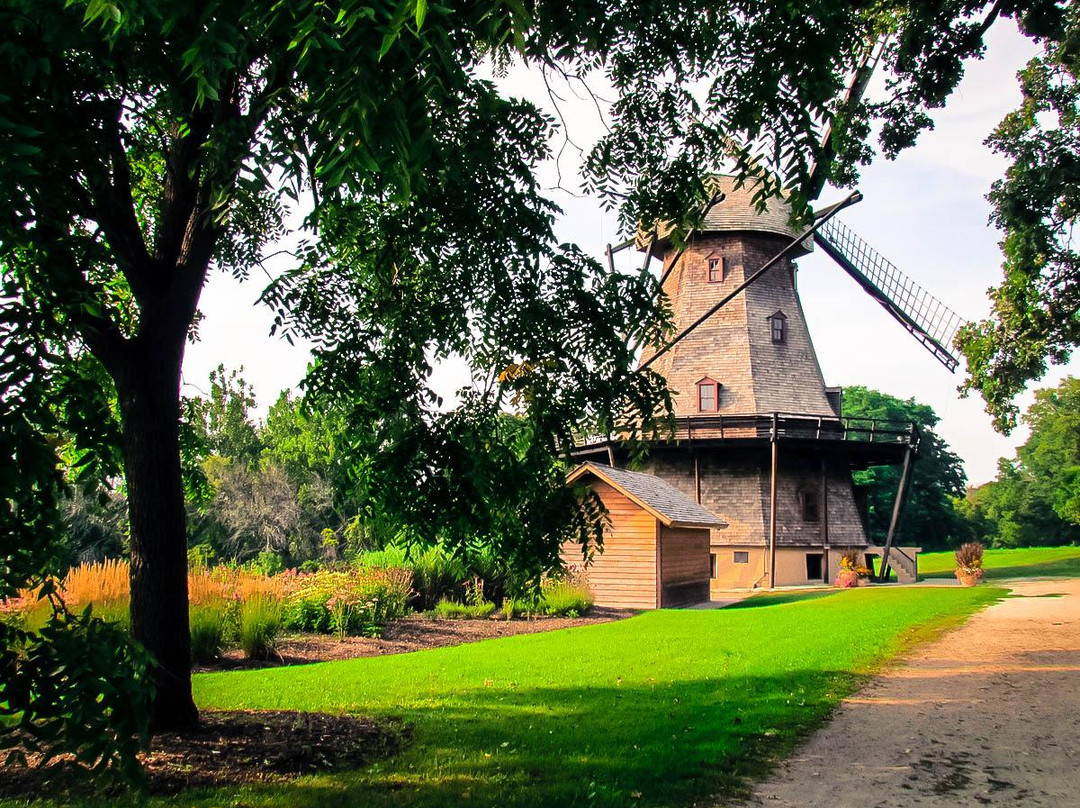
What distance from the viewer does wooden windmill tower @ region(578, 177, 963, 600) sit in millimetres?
33719

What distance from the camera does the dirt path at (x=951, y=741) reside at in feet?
19.1

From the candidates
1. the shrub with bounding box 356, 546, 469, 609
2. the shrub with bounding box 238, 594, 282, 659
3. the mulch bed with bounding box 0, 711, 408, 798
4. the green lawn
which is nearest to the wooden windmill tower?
the green lawn

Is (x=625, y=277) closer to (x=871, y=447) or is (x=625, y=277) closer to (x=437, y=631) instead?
(x=437, y=631)

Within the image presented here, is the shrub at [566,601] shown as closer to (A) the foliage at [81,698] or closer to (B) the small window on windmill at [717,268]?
(A) the foliage at [81,698]

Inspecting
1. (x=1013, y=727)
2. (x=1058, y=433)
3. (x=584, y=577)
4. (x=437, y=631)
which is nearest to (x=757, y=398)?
(x=584, y=577)

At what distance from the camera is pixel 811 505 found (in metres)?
35.7

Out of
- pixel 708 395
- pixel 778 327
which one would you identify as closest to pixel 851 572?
pixel 708 395

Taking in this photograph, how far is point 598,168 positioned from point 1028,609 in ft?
61.0

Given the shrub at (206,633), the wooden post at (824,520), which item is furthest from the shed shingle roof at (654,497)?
the shrub at (206,633)

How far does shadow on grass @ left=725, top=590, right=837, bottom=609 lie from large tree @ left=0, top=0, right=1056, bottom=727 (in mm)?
20166

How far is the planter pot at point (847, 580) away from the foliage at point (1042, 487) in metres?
44.2

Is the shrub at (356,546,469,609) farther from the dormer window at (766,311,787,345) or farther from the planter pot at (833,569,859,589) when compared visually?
the dormer window at (766,311,787,345)

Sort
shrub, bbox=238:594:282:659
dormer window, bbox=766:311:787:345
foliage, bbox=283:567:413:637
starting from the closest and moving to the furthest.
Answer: shrub, bbox=238:594:282:659 < foliage, bbox=283:567:413:637 < dormer window, bbox=766:311:787:345

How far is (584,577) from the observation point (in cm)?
2403
